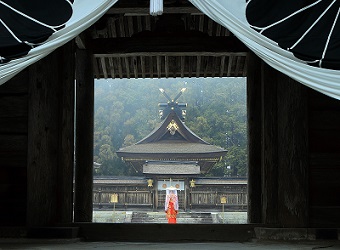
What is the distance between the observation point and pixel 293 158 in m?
6.16

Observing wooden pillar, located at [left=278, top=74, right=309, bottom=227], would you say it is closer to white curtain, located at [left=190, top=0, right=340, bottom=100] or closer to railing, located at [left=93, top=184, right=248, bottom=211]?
white curtain, located at [left=190, top=0, right=340, bottom=100]

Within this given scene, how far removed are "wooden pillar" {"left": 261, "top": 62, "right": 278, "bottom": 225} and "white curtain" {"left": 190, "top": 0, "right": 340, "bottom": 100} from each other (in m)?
2.41

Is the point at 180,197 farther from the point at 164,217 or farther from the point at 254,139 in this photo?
the point at 254,139

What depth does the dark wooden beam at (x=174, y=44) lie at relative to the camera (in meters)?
7.17

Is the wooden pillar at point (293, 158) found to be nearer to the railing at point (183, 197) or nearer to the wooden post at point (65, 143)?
the wooden post at point (65, 143)

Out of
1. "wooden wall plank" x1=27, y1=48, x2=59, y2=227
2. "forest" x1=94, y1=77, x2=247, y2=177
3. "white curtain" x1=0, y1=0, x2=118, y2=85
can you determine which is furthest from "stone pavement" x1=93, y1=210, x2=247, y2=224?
"white curtain" x1=0, y1=0, x2=118, y2=85

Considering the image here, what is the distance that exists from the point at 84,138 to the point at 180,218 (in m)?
19.1

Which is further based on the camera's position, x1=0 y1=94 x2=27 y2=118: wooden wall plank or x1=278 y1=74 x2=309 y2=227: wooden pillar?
x1=0 y1=94 x2=27 y2=118: wooden wall plank

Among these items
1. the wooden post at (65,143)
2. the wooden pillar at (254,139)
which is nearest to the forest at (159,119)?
the wooden pillar at (254,139)

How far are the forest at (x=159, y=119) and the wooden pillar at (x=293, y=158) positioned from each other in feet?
108

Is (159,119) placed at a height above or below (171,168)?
above

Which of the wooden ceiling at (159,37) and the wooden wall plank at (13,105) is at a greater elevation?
the wooden ceiling at (159,37)

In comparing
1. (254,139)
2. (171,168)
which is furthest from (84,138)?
(171,168)

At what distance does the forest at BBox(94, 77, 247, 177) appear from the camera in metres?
41.4
